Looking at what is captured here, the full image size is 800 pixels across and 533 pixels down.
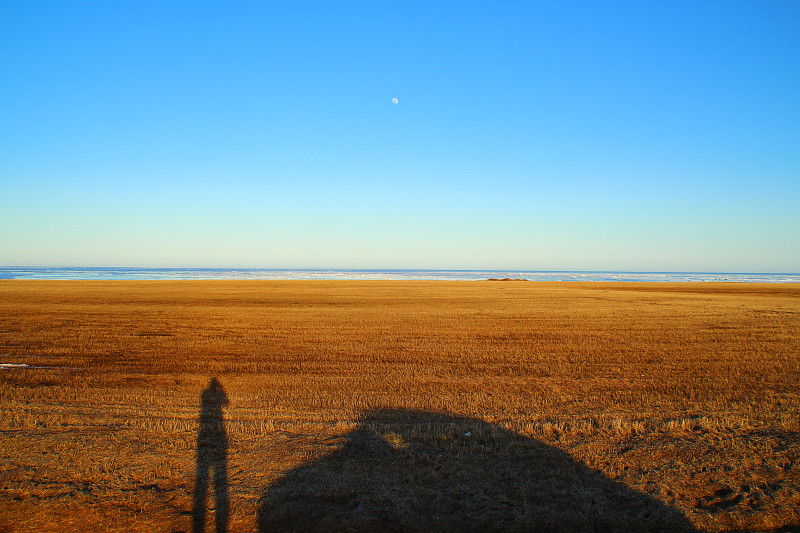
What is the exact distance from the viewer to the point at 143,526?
4.86 metres

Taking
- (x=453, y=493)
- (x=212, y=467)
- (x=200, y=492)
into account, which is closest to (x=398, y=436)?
(x=453, y=493)

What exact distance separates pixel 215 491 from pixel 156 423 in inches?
117

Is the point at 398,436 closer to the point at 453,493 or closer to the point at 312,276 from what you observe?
the point at 453,493

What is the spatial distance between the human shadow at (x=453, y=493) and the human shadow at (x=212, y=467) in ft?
1.39

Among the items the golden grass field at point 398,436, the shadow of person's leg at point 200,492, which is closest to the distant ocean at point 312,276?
the golden grass field at point 398,436

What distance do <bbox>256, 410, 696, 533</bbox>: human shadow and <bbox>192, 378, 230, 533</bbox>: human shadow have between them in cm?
42

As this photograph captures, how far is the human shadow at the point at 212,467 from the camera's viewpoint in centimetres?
499

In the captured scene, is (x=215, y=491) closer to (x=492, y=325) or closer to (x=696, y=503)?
(x=696, y=503)

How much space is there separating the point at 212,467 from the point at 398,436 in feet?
8.61

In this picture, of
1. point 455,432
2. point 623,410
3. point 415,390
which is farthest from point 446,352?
point 455,432

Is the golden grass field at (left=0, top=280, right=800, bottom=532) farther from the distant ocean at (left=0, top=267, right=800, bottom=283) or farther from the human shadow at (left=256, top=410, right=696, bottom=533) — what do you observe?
the distant ocean at (left=0, top=267, right=800, bottom=283)

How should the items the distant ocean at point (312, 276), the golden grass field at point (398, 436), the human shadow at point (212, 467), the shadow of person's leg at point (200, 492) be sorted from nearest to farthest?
the shadow of person's leg at point (200, 492) < the human shadow at point (212, 467) < the golden grass field at point (398, 436) < the distant ocean at point (312, 276)

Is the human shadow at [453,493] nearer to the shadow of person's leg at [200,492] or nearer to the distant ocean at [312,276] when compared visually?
the shadow of person's leg at [200,492]

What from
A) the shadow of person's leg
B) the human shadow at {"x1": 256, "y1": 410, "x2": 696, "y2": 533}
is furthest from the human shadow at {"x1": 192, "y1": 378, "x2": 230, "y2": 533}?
the human shadow at {"x1": 256, "y1": 410, "x2": 696, "y2": 533}
